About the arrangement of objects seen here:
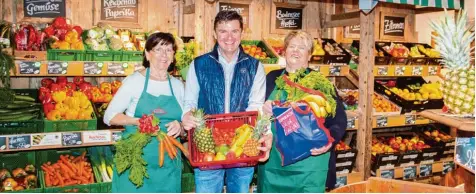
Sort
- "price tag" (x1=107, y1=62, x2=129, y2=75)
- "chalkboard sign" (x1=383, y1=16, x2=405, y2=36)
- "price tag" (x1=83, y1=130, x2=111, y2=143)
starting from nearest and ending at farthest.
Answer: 1. "price tag" (x1=83, y1=130, x2=111, y2=143)
2. "price tag" (x1=107, y1=62, x2=129, y2=75)
3. "chalkboard sign" (x1=383, y1=16, x2=405, y2=36)

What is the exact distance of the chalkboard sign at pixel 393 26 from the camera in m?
6.41

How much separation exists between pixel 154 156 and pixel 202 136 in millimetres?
429

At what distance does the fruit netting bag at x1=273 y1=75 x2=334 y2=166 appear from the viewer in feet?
8.47

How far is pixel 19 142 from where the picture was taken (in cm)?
363

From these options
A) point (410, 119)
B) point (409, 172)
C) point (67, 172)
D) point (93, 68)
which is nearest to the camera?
point (93, 68)

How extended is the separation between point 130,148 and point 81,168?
1781 mm

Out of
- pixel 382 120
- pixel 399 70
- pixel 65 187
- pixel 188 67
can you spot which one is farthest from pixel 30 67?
pixel 399 70

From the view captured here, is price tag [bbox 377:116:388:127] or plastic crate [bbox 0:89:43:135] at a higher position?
plastic crate [bbox 0:89:43:135]

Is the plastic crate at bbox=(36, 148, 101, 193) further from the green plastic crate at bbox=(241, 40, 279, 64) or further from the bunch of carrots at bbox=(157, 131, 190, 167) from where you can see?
the green plastic crate at bbox=(241, 40, 279, 64)

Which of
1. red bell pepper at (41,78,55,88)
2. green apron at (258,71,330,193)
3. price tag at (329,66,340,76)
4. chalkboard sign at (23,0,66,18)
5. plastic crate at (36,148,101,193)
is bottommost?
plastic crate at (36,148,101,193)

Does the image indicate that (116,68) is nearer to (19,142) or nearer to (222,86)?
(19,142)

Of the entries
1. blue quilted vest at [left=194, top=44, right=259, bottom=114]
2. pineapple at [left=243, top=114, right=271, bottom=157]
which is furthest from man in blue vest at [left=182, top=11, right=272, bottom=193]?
pineapple at [left=243, top=114, right=271, bottom=157]

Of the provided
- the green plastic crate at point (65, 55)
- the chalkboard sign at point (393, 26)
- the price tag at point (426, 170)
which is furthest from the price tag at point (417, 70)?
the green plastic crate at point (65, 55)

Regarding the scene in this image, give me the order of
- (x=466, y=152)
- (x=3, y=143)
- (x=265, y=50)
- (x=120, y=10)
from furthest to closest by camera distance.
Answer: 1. (x=265, y=50)
2. (x=120, y=10)
3. (x=3, y=143)
4. (x=466, y=152)
